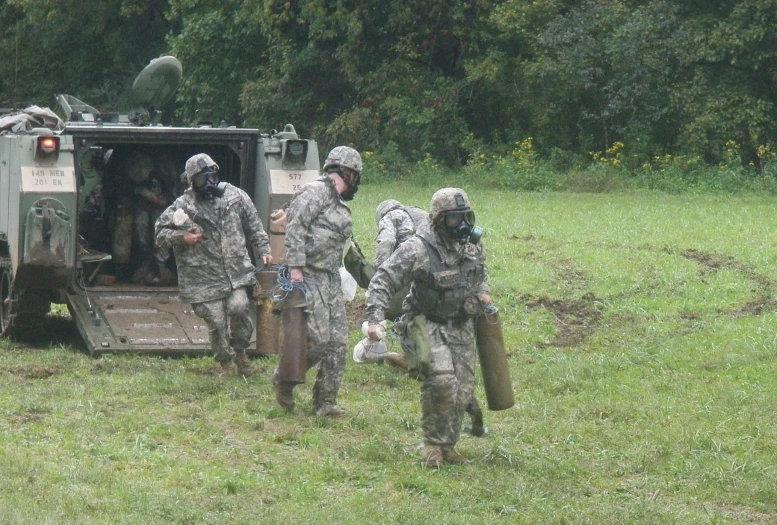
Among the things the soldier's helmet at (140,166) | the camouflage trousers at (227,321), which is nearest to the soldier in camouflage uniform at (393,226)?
the camouflage trousers at (227,321)

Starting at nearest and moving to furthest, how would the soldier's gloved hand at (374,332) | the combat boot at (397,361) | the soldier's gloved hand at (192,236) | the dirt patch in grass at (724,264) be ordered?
the soldier's gloved hand at (374,332) → the soldier's gloved hand at (192,236) → the combat boot at (397,361) → the dirt patch in grass at (724,264)

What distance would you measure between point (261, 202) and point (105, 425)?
11.3ft

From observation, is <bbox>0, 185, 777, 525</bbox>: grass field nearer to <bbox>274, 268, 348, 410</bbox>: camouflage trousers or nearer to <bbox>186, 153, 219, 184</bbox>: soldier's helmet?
<bbox>274, 268, 348, 410</bbox>: camouflage trousers

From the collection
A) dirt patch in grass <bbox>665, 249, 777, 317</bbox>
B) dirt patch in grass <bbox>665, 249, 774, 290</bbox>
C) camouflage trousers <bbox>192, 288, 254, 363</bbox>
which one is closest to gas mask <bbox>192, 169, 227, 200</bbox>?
camouflage trousers <bbox>192, 288, 254, 363</bbox>

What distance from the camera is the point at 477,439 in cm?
805

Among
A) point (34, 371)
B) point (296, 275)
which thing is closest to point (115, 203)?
point (34, 371)

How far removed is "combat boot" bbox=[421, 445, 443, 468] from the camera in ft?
23.6

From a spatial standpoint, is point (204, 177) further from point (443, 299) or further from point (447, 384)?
point (447, 384)

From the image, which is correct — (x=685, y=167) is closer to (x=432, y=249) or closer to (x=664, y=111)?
(x=664, y=111)

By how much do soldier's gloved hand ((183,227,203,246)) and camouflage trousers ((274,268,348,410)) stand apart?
124cm

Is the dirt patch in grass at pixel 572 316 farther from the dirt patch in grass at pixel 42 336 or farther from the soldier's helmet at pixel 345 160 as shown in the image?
the dirt patch in grass at pixel 42 336

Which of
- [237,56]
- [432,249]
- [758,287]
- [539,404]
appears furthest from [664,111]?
[432,249]

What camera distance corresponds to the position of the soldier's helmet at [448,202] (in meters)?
7.12

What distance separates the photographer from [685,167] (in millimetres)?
25688
